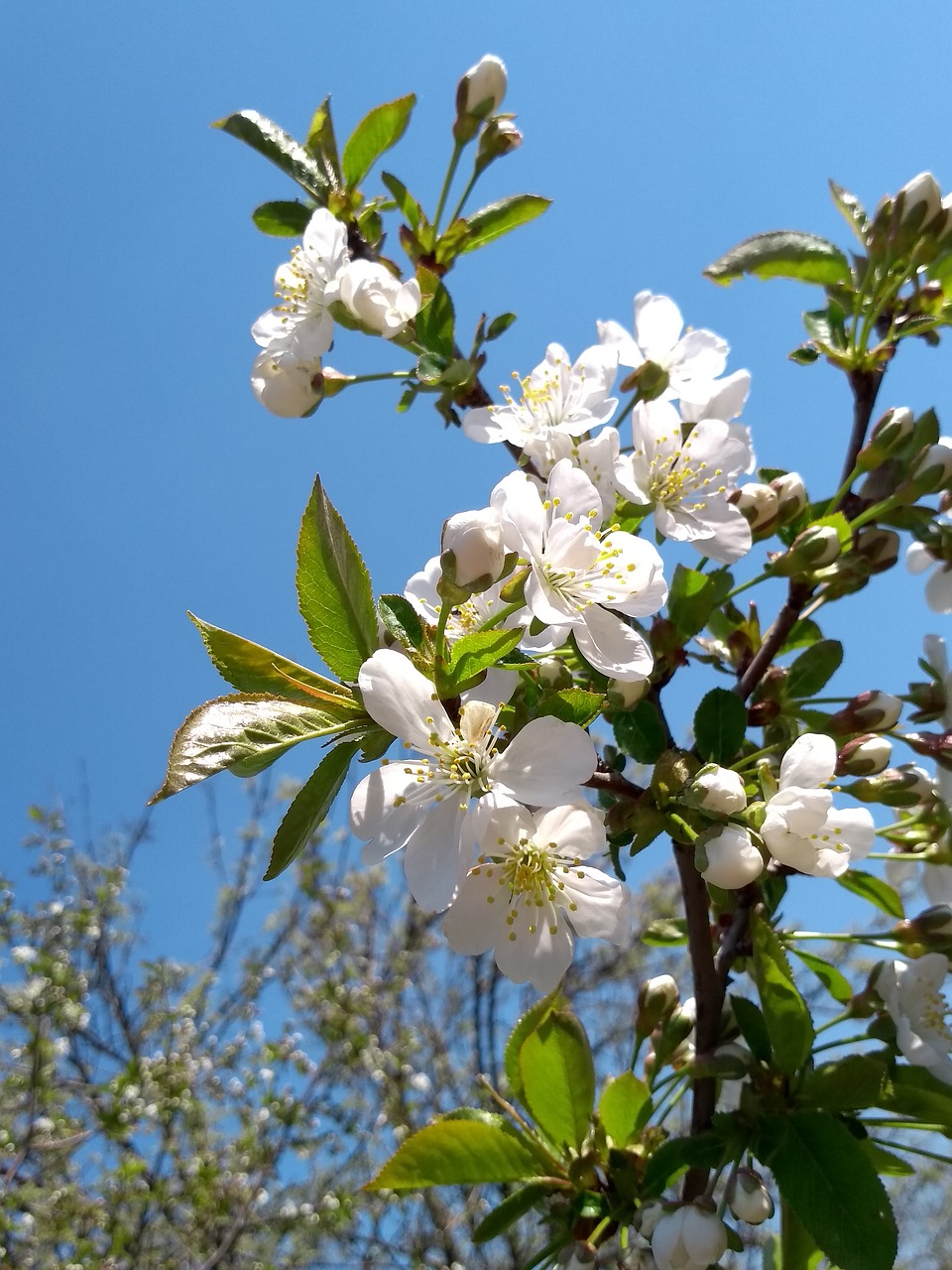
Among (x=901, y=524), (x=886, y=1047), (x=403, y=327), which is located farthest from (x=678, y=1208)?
(x=403, y=327)

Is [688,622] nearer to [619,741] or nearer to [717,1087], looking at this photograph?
[619,741]

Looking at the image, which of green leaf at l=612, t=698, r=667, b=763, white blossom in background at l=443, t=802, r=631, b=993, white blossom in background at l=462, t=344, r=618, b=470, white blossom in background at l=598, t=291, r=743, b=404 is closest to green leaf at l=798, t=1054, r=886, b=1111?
white blossom in background at l=443, t=802, r=631, b=993

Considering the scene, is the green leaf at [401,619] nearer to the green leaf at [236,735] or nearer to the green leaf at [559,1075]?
the green leaf at [236,735]

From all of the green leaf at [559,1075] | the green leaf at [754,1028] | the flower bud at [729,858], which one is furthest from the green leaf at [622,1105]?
the flower bud at [729,858]

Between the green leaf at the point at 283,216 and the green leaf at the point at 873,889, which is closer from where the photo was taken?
the green leaf at the point at 873,889

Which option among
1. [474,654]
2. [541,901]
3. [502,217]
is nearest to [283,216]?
[502,217]

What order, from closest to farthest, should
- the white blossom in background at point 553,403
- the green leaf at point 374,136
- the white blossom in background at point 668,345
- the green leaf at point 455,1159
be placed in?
the green leaf at point 455,1159, the white blossom in background at point 553,403, the white blossom in background at point 668,345, the green leaf at point 374,136

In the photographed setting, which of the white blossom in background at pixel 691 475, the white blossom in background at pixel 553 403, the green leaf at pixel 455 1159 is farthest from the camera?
the white blossom in background at pixel 553 403

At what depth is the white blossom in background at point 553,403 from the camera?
1231 millimetres

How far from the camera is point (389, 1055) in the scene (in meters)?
5.09

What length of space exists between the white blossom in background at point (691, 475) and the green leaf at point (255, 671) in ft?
1.40

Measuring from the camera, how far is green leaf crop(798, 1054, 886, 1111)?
97 centimetres

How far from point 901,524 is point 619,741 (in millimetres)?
530

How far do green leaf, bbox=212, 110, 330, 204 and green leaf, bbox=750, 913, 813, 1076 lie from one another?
1276 mm
